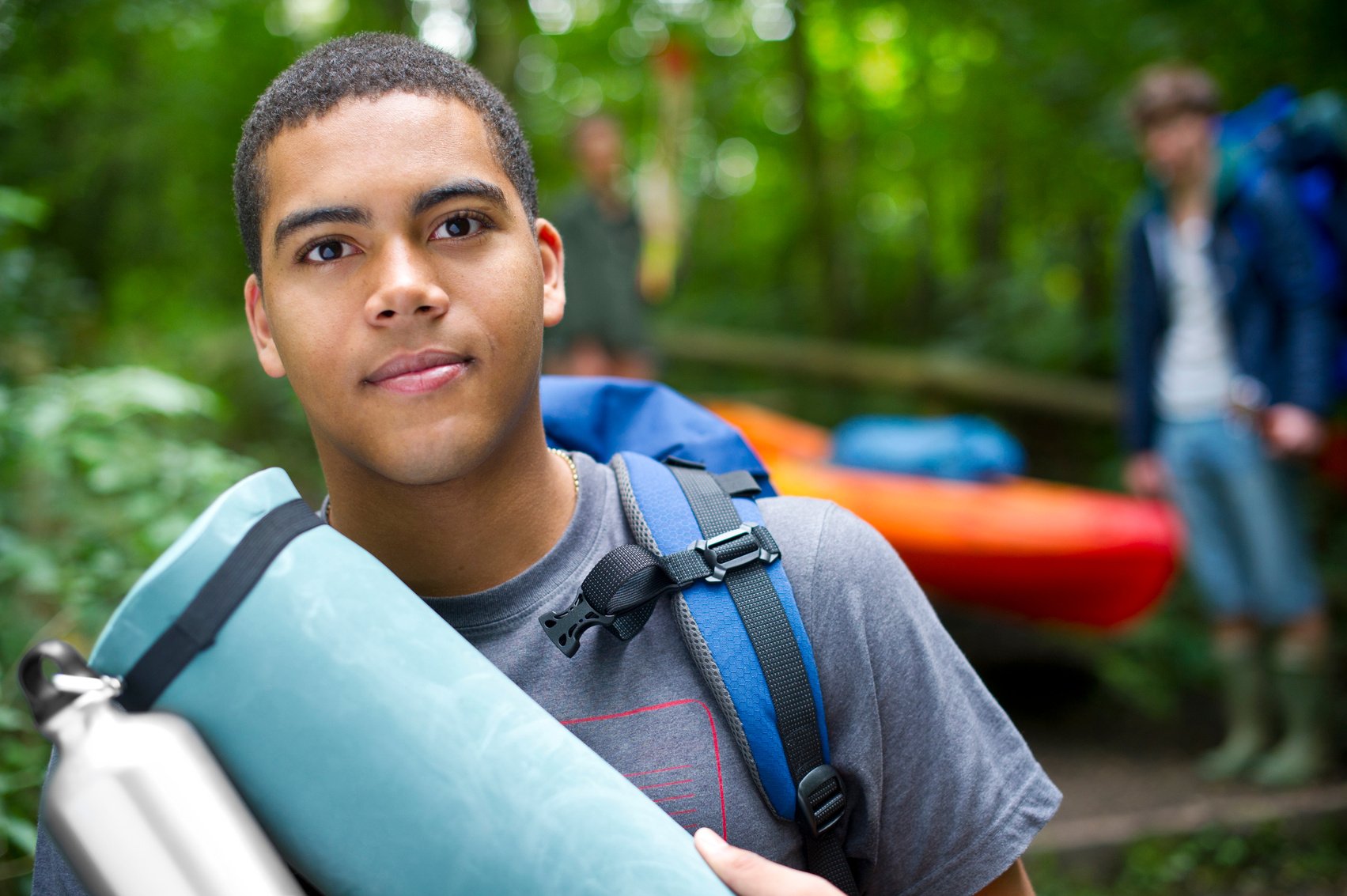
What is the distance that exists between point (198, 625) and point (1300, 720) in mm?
4209

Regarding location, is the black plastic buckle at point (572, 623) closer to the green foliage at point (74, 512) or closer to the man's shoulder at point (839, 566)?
the man's shoulder at point (839, 566)

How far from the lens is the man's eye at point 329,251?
120cm

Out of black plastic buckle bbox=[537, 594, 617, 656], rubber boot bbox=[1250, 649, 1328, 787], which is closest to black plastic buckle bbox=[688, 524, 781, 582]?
black plastic buckle bbox=[537, 594, 617, 656]

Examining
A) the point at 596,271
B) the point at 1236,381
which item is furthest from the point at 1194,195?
the point at 596,271

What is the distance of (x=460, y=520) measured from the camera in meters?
1.27

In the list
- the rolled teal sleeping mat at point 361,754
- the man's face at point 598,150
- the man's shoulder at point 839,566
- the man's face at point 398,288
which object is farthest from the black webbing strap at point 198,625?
the man's face at point 598,150

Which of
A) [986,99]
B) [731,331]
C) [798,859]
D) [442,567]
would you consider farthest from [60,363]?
[731,331]

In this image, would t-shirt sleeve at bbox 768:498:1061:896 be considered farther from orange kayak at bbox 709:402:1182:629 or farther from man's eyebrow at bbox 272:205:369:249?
orange kayak at bbox 709:402:1182:629

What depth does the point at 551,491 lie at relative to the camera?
134 centimetres

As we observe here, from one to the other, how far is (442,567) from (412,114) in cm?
53

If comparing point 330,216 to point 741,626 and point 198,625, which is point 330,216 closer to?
point 198,625

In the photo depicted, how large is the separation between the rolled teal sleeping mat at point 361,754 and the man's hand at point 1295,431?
11.2ft

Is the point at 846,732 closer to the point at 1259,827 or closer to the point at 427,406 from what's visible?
the point at 427,406

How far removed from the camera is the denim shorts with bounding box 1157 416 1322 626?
392cm
